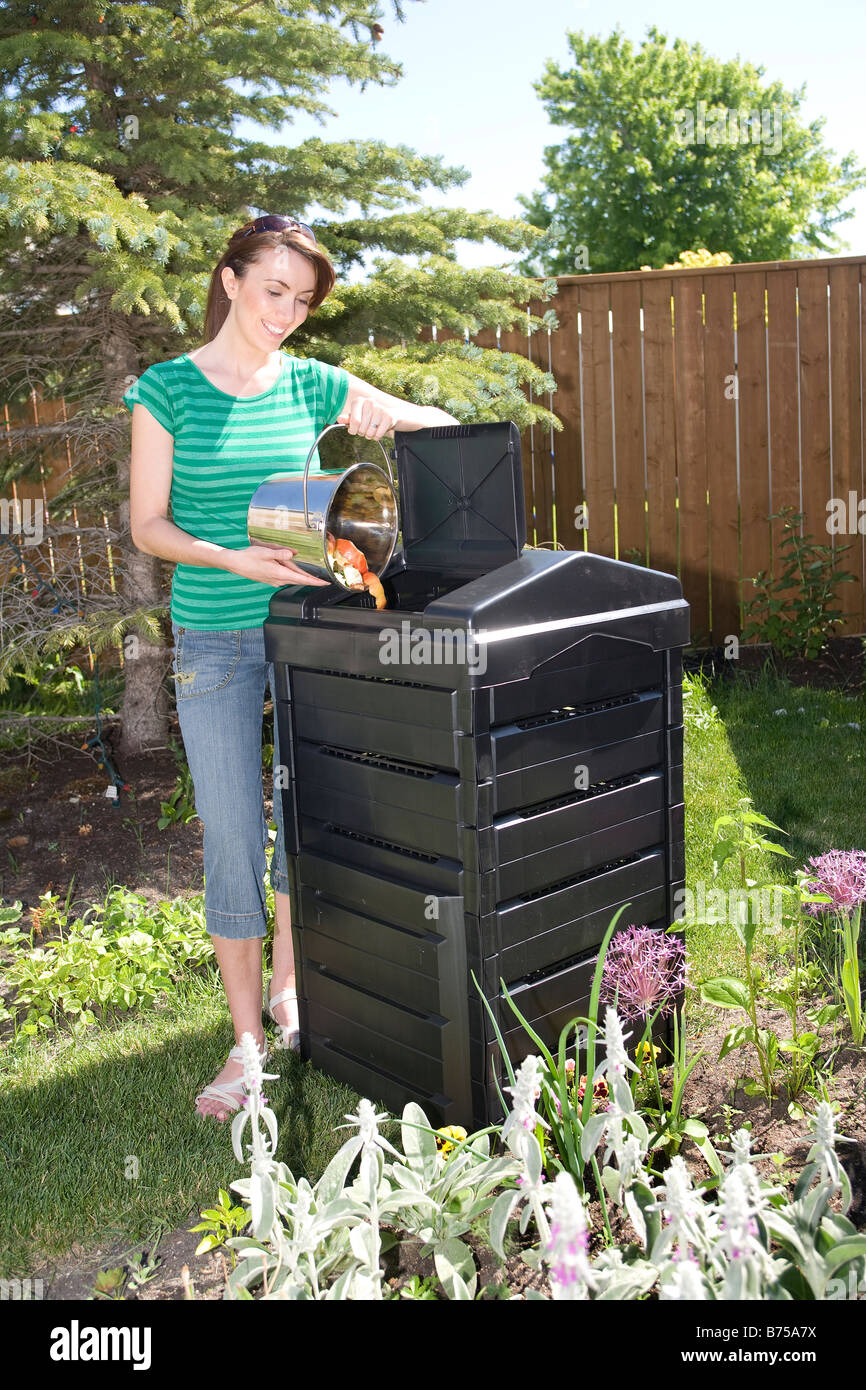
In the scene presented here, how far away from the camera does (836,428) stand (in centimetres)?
669

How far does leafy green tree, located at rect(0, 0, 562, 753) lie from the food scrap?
6.11ft

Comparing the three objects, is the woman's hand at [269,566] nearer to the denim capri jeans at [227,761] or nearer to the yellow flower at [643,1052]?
the denim capri jeans at [227,761]

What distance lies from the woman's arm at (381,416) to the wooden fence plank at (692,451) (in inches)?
176

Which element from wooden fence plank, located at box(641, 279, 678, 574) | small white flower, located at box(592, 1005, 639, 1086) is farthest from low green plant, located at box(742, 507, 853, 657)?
small white flower, located at box(592, 1005, 639, 1086)

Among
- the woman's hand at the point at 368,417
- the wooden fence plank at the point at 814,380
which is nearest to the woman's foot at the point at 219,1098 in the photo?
the woman's hand at the point at 368,417

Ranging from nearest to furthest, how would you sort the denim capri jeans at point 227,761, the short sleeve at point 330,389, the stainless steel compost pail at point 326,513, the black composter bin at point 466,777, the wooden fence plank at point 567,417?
the black composter bin at point 466,777 → the stainless steel compost pail at point 326,513 → the denim capri jeans at point 227,761 → the short sleeve at point 330,389 → the wooden fence plank at point 567,417

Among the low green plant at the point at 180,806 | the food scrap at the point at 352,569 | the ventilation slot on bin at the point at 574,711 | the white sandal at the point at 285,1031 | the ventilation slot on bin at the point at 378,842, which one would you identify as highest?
the food scrap at the point at 352,569

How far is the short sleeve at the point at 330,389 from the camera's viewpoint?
2.54 meters

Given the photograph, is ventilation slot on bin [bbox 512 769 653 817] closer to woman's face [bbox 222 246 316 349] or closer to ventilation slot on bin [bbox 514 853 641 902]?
ventilation slot on bin [bbox 514 853 641 902]

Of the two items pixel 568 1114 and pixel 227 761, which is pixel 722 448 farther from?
pixel 568 1114

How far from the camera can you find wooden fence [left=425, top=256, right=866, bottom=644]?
21.7 feet

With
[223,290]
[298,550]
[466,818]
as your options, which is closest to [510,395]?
[223,290]

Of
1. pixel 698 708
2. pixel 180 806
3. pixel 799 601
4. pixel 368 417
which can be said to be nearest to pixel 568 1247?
pixel 368 417

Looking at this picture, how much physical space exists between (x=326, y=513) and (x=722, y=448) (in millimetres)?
5182
